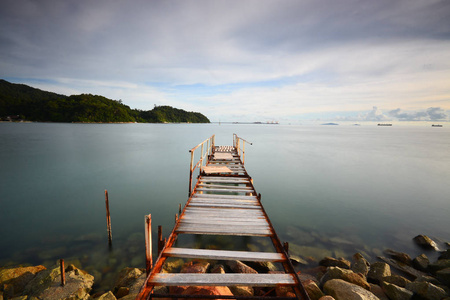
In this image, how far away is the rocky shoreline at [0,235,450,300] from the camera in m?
4.66

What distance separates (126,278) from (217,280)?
3495 millimetres

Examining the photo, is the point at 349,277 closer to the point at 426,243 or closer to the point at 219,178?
the point at 426,243

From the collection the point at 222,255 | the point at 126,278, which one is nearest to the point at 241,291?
the point at 222,255

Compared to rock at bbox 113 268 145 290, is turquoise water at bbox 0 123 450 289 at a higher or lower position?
lower

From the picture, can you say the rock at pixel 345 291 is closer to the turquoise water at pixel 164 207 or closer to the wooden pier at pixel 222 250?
the wooden pier at pixel 222 250

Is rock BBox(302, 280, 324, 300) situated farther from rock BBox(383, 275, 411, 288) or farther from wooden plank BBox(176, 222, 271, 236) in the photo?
rock BBox(383, 275, 411, 288)

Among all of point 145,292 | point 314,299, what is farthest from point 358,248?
point 145,292

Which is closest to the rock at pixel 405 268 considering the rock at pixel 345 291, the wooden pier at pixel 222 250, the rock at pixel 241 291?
the rock at pixel 345 291

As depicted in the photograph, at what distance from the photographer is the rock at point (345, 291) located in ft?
14.5

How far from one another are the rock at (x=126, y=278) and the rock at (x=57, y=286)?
0.65 meters

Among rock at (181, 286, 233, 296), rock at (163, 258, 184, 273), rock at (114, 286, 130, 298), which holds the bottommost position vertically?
rock at (163, 258, 184, 273)

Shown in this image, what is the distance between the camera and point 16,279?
5277 millimetres

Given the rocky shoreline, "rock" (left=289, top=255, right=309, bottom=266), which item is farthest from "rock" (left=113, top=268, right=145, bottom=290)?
"rock" (left=289, top=255, right=309, bottom=266)

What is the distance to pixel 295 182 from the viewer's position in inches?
653
